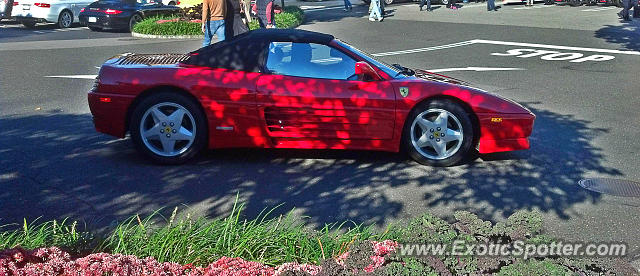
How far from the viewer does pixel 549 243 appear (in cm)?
398

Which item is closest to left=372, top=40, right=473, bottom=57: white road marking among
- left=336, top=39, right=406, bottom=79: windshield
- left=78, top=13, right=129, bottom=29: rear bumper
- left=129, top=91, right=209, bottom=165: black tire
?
left=336, top=39, right=406, bottom=79: windshield

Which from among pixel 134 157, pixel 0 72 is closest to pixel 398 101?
pixel 134 157

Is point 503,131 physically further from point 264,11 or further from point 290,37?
point 264,11

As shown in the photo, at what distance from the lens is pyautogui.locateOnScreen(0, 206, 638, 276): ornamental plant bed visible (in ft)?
12.3

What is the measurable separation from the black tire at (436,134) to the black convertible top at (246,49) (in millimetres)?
1183

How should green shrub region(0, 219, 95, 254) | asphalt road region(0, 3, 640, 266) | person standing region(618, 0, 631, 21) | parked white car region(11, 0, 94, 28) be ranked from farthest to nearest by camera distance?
1. person standing region(618, 0, 631, 21)
2. parked white car region(11, 0, 94, 28)
3. asphalt road region(0, 3, 640, 266)
4. green shrub region(0, 219, 95, 254)

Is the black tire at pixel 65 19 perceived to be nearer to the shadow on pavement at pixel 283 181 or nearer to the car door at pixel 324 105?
the shadow on pavement at pixel 283 181

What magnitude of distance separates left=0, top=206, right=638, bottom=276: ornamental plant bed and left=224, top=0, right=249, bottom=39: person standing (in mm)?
9230

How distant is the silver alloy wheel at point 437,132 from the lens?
759 cm

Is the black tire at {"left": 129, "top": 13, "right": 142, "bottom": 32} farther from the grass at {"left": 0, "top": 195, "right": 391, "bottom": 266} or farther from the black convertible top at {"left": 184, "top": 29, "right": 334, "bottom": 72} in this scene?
the grass at {"left": 0, "top": 195, "right": 391, "bottom": 266}

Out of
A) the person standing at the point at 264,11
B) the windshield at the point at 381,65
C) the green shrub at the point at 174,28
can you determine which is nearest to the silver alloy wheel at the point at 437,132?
the windshield at the point at 381,65

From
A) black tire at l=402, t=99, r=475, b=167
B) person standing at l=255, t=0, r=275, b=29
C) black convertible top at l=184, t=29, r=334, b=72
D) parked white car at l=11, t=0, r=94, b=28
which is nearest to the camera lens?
black tire at l=402, t=99, r=475, b=167

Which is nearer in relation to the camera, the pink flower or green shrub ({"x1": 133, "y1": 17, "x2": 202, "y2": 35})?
the pink flower

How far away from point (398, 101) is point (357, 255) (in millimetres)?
3773
